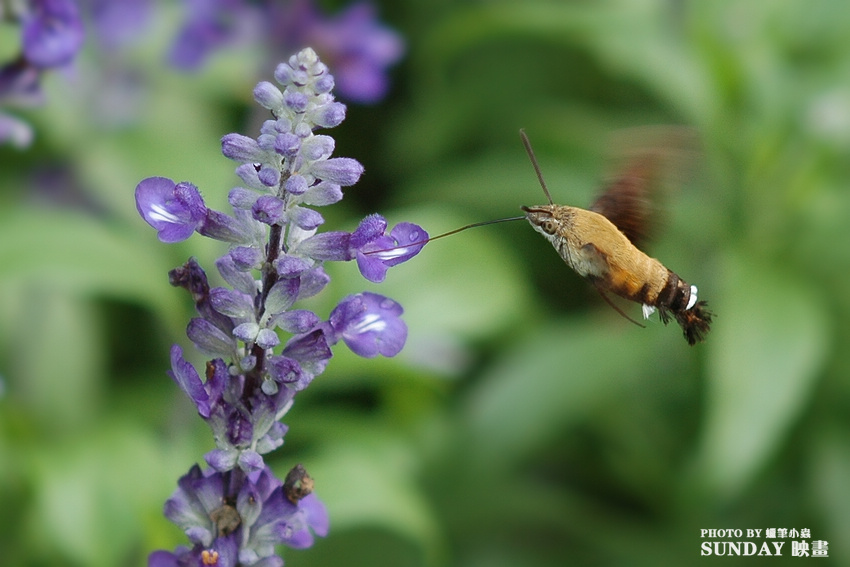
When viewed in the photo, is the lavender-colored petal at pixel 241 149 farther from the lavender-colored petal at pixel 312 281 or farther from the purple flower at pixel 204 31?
the purple flower at pixel 204 31

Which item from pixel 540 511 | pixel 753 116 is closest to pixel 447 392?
pixel 540 511

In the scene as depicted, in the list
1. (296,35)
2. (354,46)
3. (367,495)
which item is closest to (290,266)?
(367,495)

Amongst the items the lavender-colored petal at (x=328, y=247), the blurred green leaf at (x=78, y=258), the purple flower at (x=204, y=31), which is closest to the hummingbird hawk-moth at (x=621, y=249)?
the lavender-colored petal at (x=328, y=247)

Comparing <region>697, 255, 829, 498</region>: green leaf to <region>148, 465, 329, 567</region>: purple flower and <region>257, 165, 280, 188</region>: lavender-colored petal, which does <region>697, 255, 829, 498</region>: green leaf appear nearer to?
<region>148, 465, 329, 567</region>: purple flower

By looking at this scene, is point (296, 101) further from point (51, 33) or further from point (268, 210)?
point (51, 33)

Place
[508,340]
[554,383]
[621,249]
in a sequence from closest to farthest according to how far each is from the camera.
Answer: [621,249], [554,383], [508,340]

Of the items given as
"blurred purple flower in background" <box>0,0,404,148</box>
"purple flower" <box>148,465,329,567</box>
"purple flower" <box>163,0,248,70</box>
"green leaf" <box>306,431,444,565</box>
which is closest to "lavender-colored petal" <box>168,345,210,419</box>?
"purple flower" <box>148,465,329,567</box>
